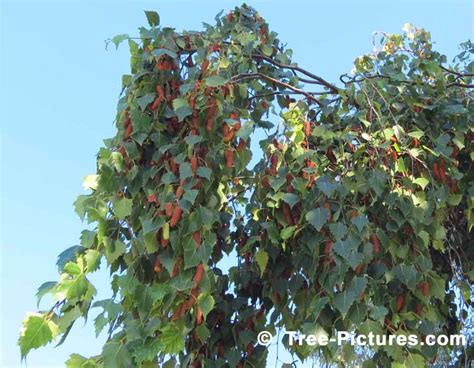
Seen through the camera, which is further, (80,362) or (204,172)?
(204,172)

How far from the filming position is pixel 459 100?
245cm

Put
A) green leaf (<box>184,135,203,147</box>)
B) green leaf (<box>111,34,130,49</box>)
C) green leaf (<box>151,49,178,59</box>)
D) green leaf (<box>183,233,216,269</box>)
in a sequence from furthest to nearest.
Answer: green leaf (<box>111,34,130,49</box>) < green leaf (<box>151,49,178,59</box>) < green leaf (<box>184,135,203,147</box>) < green leaf (<box>183,233,216,269</box>)

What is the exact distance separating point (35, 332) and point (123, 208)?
0.40 metres

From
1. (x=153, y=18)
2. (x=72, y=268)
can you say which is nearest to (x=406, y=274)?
(x=72, y=268)

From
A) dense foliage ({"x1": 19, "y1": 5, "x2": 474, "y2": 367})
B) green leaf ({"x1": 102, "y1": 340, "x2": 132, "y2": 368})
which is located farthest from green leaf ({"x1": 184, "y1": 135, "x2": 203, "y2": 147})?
green leaf ({"x1": 102, "y1": 340, "x2": 132, "y2": 368})

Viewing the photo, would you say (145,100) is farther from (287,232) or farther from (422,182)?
(422,182)

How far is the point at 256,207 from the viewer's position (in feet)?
8.08

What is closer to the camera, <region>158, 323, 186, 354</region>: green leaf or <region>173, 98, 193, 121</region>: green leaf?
<region>158, 323, 186, 354</region>: green leaf

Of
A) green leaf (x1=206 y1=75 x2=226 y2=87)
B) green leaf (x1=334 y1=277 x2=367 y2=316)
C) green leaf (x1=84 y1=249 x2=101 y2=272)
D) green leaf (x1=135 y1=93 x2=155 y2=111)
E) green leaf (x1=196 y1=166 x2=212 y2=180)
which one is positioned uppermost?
green leaf (x1=206 y1=75 x2=226 y2=87)

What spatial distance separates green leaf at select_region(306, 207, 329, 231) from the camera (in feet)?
6.50

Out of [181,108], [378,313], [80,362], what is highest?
[181,108]

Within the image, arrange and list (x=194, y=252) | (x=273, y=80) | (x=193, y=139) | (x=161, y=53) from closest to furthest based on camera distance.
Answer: (x=194, y=252) → (x=193, y=139) → (x=161, y=53) → (x=273, y=80)

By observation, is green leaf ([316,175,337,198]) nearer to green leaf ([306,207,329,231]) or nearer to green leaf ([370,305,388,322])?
green leaf ([306,207,329,231])

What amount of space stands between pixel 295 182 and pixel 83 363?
0.81 m
